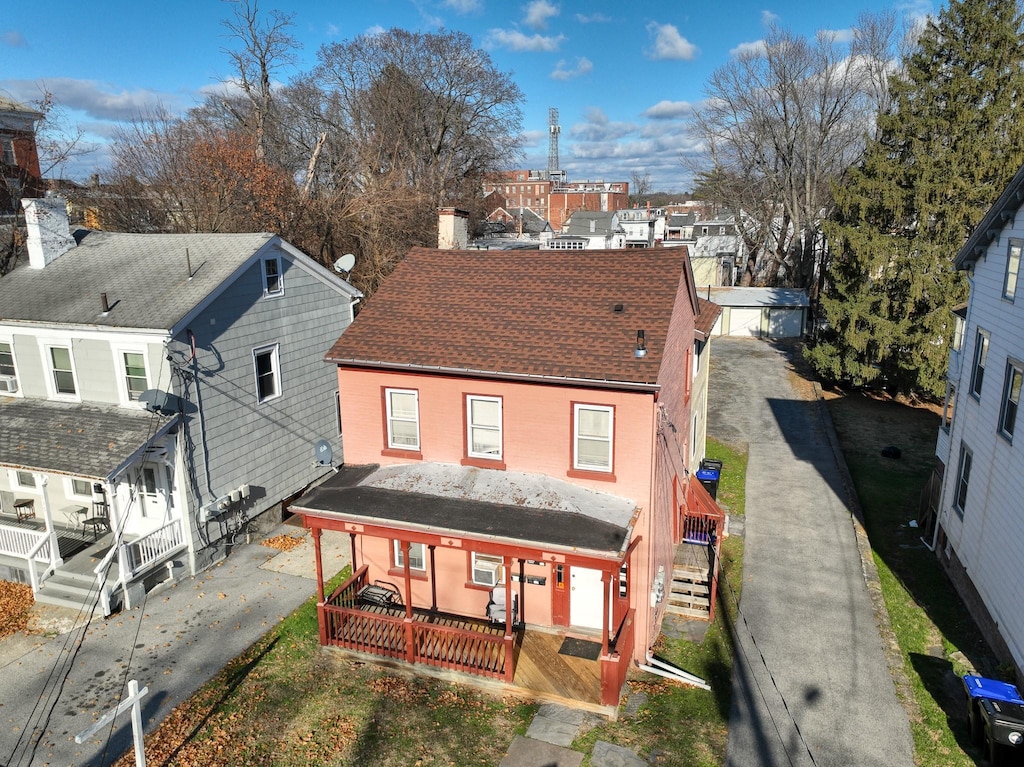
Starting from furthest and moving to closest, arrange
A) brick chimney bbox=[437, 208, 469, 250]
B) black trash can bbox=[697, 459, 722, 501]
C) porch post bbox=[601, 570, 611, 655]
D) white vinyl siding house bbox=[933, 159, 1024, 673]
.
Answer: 1. brick chimney bbox=[437, 208, 469, 250]
2. black trash can bbox=[697, 459, 722, 501]
3. white vinyl siding house bbox=[933, 159, 1024, 673]
4. porch post bbox=[601, 570, 611, 655]

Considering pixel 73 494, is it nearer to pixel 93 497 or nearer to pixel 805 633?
pixel 93 497

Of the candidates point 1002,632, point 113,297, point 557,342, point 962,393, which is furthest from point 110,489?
point 962,393

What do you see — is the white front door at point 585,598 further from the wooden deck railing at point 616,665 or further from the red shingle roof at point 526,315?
the red shingle roof at point 526,315

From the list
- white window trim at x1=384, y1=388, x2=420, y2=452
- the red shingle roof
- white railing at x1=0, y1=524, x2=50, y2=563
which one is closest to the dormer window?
the red shingle roof

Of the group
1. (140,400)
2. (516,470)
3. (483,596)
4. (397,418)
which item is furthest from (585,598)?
(140,400)

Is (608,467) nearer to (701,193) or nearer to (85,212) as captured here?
(85,212)

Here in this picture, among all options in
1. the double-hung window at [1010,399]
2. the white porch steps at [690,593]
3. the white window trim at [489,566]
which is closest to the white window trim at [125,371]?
the white window trim at [489,566]

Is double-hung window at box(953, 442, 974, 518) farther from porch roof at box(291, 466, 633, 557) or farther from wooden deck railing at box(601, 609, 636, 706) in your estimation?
wooden deck railing at box(601, 609, 636, 706)
